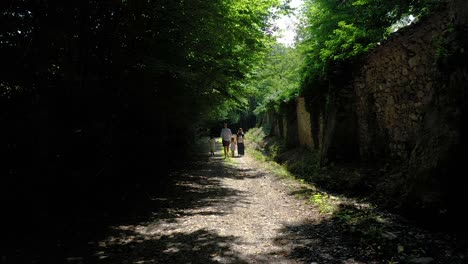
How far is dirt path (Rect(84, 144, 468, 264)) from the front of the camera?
453cm

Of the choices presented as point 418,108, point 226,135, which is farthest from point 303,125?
point 418,108

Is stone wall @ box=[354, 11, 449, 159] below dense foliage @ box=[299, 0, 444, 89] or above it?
below

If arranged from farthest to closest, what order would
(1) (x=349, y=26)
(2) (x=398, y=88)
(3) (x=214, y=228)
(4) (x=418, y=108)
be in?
1. (1) (x=349, y=26)
2. (2) (x=398, y=88)
3. (4) (x=418, y=108)
4. (3) (x=214, y=228)

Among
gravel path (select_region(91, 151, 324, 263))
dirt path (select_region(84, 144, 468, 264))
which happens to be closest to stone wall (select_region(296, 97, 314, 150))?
gravel path (select_region(91, 151, 324, 263))

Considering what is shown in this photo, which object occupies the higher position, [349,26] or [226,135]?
[349,26]

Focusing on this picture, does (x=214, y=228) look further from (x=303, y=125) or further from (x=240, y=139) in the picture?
(x=240, y=139)

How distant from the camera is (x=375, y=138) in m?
8.60

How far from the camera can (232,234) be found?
218 inches

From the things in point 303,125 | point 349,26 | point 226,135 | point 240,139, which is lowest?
point 240,139

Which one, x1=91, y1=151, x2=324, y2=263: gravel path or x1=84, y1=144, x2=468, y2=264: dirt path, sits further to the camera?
x1=91, y1=151, x2=324, y2=263: gravel path

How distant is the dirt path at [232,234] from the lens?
14.9ft

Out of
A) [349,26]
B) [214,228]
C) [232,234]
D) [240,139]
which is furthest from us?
[240,139]

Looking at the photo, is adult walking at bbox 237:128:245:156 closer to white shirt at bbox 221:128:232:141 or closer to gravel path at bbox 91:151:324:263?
white shirt at bbox 221:128:232:141

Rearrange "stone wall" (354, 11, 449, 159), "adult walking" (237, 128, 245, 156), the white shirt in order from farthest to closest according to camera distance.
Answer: "adult walking" (237, 128, 245, 156)
the white shirt
"stone wall" (354, 11, 449, 159)
